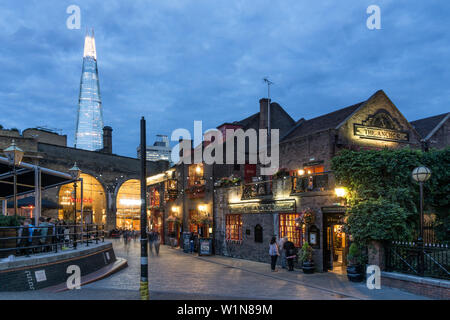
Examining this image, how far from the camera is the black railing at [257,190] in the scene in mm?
21594

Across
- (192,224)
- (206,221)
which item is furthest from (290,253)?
(192,224)

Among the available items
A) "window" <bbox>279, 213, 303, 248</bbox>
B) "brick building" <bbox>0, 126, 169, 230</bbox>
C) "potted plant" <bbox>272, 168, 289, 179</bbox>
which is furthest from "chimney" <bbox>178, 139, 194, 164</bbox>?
"brick building" <bbox>0, 126, 169, 230</bbox>

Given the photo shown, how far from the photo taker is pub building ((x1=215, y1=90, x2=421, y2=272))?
17.3 m

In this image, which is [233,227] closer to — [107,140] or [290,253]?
[290,253]

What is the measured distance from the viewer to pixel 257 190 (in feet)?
73.0

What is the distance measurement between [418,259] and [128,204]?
43.7 m

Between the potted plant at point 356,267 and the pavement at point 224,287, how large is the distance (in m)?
0.31

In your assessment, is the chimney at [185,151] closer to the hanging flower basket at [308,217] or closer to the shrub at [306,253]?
the hanging flower basket at [308,217]

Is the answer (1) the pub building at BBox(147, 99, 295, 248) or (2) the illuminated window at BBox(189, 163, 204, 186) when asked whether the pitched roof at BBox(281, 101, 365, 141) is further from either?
(2) the illuminated window at BBox(189, 163, 204, 186)

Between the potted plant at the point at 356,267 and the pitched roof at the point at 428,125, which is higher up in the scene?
the pitched roof at the point at 428,125

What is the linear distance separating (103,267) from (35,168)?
5.09m

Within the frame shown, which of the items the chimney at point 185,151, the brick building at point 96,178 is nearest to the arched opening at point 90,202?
the brick building at point 96,178
